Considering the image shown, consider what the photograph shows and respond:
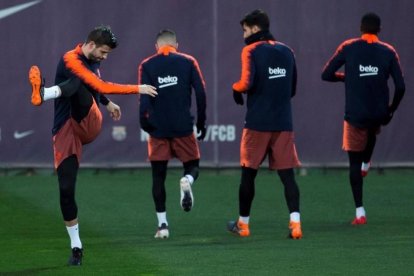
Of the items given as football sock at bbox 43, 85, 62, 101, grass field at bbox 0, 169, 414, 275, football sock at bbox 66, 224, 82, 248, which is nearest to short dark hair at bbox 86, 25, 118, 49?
football sock at bbox 43, 85, 62, 101

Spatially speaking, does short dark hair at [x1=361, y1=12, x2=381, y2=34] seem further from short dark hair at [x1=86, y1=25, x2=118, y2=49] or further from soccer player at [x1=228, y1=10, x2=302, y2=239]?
short dark hair at [x1=86, y1=25, x2=118, y2=49]

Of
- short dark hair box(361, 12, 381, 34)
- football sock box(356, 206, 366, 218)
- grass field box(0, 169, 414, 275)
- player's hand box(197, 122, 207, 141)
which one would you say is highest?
short dark hair box(361, 12, 381, 34)

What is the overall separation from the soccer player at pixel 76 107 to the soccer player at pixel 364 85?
11.8 ft

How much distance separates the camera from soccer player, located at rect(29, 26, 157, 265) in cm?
1016

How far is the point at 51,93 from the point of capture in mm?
9891

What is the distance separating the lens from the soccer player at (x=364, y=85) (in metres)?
13.4

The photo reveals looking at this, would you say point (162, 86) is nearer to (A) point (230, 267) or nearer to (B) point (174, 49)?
(B) point (174, 49)

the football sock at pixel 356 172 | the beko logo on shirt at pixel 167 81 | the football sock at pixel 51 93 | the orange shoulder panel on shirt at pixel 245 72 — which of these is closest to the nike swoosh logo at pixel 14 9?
the beko logo on shirt at pixel 167 81

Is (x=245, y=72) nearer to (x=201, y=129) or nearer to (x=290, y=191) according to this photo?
(x=201, y=129)

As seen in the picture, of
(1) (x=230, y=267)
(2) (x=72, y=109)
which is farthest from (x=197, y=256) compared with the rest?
(2) (x=72, y=109)

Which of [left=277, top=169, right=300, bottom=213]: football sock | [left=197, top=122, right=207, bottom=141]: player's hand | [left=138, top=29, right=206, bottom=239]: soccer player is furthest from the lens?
[left=197, top=122, right=207, bottom=141]: player's hand

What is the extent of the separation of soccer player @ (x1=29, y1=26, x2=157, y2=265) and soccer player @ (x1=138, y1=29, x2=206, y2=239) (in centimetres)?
187

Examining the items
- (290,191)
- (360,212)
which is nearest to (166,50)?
(290,191)

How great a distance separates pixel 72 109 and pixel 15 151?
8128 mm
